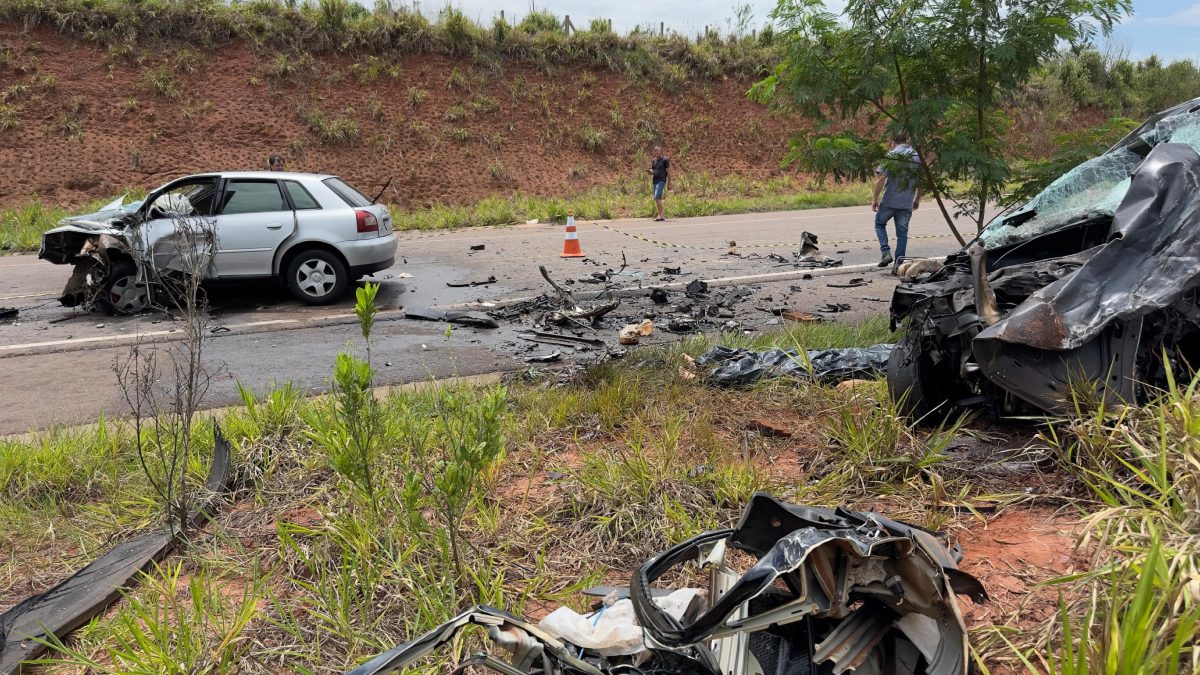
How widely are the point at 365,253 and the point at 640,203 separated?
39.8 feet

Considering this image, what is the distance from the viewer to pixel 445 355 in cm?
673

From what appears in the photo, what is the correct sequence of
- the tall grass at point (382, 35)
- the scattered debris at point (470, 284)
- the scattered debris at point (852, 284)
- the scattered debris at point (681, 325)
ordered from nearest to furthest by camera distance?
the scattered debris at point (681, 325) → the scattered debris at point (852, 284) → the scattered debris at point (470, 284) → the tall grass at point (382, 35)

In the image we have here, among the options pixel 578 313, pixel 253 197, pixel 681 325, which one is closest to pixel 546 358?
pixel 578 313

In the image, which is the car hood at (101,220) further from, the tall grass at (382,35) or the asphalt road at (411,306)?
the tall grass at (382,35)

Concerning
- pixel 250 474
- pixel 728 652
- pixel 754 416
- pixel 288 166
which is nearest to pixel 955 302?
pixel 754 416

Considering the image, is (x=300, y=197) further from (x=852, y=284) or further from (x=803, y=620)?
(x=803, y=620)

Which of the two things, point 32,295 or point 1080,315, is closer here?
point 1080,315

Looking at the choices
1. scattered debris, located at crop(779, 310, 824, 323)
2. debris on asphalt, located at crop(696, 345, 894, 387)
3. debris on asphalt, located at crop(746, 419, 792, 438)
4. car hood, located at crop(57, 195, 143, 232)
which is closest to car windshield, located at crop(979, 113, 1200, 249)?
debris on asphalt, located at crop(696, 345, 894, 387)

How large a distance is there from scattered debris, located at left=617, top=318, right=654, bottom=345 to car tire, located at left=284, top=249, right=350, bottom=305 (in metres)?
3.76

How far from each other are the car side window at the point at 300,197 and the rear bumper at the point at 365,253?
622mm

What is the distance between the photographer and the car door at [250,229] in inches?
340

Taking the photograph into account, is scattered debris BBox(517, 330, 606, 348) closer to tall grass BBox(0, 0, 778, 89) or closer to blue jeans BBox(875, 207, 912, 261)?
blue jeans BBox(875, 207, 912, 261)

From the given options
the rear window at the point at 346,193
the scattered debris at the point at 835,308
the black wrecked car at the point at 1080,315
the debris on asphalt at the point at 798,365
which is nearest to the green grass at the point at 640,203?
the rear window at the point at 346,193

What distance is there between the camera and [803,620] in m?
2.09
